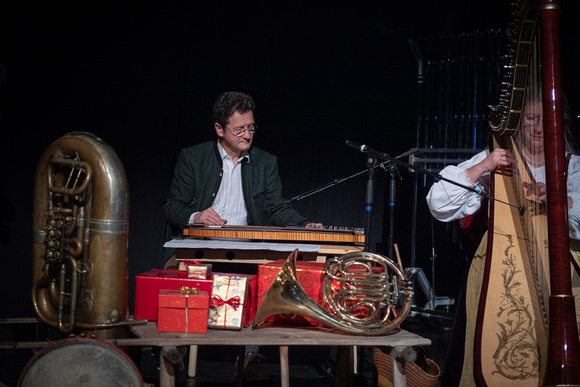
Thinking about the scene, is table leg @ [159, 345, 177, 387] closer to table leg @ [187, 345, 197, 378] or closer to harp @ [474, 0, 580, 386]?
harp @ [474, 0, 580, 386]

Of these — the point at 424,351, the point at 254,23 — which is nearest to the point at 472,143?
the point at 254,23

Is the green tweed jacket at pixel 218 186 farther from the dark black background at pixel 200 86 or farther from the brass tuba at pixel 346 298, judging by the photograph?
the brass tuba at pixel 346 298

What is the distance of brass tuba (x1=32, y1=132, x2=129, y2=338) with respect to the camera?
1716 millimetres

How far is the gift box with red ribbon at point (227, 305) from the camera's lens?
1726 mm

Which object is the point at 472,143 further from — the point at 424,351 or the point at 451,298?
the point at 424,351

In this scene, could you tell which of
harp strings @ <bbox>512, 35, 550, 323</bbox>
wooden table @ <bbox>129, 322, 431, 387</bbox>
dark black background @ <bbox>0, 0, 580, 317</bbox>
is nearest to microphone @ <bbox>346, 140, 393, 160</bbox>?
harp strings @ <bbox>512, 35, 550, 323</bbox>

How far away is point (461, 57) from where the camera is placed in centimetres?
436

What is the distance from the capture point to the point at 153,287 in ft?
5.87

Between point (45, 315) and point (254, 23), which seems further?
point (254, 23)

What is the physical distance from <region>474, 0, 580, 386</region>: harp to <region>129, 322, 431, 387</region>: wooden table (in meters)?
0.30

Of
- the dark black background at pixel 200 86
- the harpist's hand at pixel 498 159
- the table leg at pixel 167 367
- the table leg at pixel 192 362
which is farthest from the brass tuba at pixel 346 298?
the dark black background at pixel 200 86

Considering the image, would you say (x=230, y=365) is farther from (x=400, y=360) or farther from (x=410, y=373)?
(x=400, y=360)

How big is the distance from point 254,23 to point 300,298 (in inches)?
120

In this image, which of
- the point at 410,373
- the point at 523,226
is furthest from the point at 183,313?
the point at 523,226
